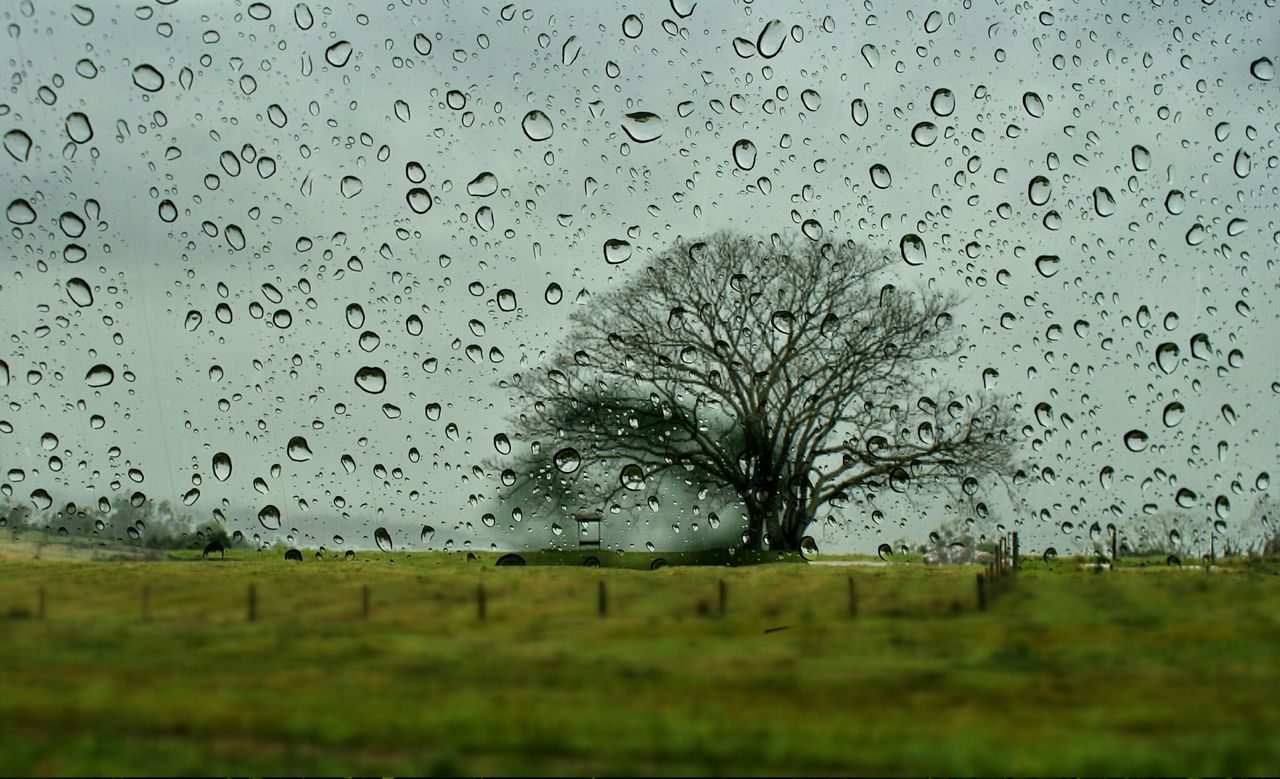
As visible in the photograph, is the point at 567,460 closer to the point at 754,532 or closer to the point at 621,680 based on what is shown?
the point at 754,532

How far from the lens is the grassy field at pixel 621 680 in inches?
228

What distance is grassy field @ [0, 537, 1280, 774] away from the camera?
5.78 meters

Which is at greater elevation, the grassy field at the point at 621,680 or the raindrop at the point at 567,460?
the raindrop at the point at 567,460

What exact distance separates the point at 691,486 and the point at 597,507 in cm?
241

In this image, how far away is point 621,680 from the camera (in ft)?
22.6

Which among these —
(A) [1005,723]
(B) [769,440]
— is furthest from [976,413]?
(A) [1005,723]

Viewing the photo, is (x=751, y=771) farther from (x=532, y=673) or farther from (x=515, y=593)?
(x=515, y=593)

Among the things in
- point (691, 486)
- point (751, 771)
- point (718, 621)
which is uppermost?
point (691, 486)

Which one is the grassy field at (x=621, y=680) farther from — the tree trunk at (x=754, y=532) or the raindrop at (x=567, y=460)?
the tree trunk at (x=754, y=532)

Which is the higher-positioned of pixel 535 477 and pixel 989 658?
pixel 535 477

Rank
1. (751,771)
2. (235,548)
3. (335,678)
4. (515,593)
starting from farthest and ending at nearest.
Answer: (235,548), (515,593), (335,678), (751,771)

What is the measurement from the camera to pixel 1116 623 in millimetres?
8062

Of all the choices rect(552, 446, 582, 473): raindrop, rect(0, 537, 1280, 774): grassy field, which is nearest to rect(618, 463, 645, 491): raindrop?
rect(552, 446, 582, 473): raindrop

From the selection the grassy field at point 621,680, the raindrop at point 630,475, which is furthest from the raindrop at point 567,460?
the grassy field at point 621,680
